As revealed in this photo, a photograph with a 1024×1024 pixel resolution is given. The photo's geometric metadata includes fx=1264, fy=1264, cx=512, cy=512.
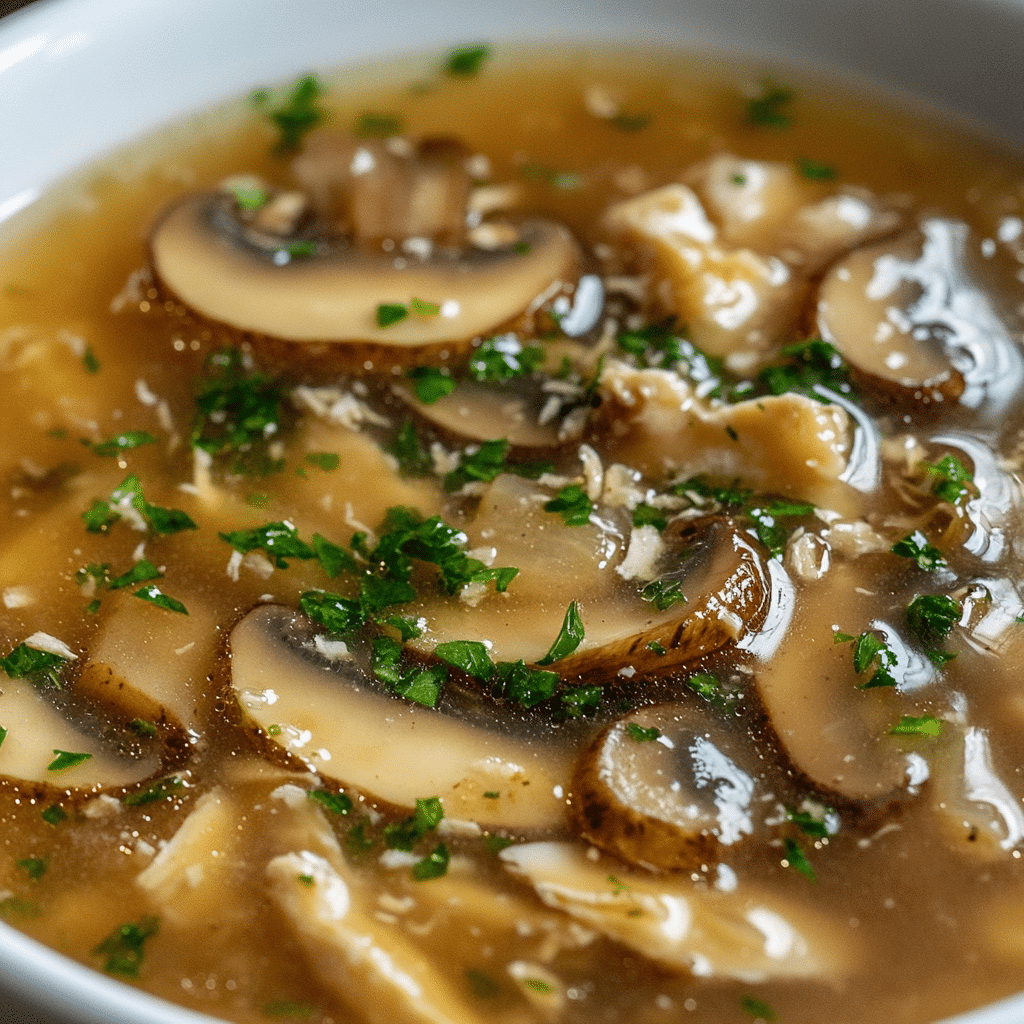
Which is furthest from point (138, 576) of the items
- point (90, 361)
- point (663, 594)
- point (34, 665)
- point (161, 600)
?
point (663, 594)

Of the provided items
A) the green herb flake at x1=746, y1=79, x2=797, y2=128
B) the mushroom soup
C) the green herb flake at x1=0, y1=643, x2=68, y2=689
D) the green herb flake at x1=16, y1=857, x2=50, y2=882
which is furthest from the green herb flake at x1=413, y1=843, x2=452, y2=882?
the green herb flake at x1=746, y1=79, x2=797, y2=128

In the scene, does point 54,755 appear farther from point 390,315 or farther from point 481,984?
point 390,315

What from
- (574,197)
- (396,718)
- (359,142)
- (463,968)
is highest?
(359,142)

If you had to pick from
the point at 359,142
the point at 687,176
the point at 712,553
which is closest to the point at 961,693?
the point at 712,553

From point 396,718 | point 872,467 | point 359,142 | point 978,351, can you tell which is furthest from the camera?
point 359,142

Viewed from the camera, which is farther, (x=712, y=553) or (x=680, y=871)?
(x=712, y=553)

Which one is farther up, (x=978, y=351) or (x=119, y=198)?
(x=119, y=198)

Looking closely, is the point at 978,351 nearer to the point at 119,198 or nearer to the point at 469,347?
the point at 469,347

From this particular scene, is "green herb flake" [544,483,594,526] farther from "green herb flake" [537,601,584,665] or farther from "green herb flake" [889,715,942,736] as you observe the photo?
"green herb flake" [889,715,942,736]
